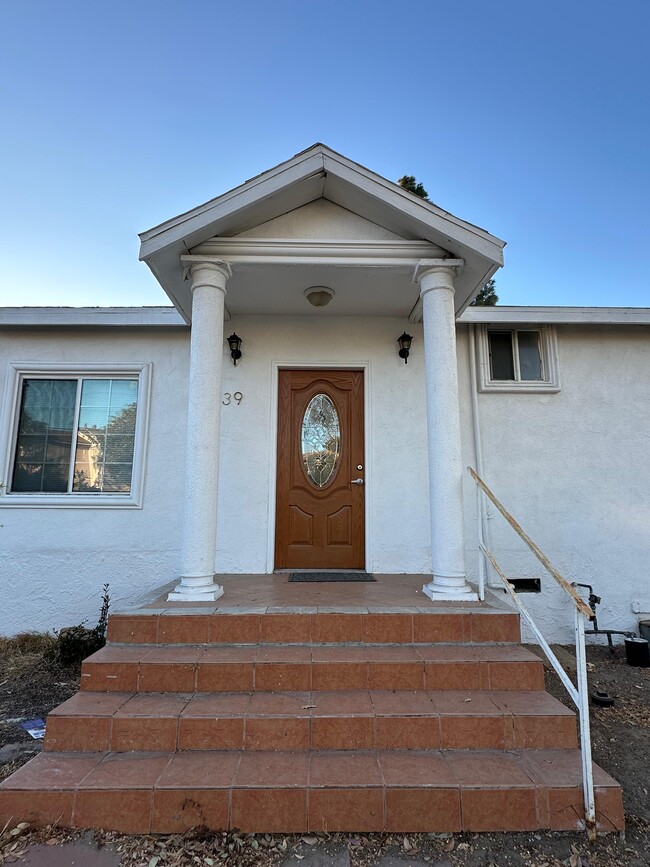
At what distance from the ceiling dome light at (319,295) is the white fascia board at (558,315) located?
1489 millimetres

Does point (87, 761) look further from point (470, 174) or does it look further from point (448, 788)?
point (470, 174)

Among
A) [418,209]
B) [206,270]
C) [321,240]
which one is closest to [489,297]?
[418,209]

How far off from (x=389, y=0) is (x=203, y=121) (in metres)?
3.19

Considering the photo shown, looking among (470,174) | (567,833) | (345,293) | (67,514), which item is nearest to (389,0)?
(470,174)

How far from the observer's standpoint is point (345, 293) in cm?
417

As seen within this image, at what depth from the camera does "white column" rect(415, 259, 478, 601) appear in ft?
10.4

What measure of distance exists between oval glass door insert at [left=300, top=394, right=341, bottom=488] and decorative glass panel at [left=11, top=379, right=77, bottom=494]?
2669 mm

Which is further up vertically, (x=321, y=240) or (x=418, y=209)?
(x=418, y=209)

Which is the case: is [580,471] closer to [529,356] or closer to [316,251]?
[529,356]

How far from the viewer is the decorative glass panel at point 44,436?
4.72 metres

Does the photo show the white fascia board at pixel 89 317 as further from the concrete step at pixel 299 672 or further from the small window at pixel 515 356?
the small window at pixel 515 356

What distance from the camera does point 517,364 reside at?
15.7 feet

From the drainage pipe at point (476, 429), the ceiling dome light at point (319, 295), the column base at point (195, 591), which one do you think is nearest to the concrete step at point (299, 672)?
the column base at point (195, 591)

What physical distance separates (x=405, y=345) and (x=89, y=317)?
3.45 meters
